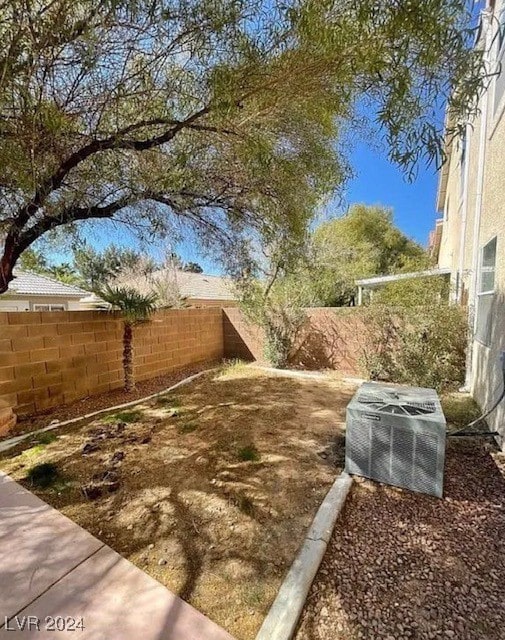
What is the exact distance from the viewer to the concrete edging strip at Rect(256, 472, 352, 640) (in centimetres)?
186

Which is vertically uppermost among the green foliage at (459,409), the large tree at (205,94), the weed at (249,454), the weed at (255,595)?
the large tree at (205,94)

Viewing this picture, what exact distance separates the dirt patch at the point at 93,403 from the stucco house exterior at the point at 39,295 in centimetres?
697

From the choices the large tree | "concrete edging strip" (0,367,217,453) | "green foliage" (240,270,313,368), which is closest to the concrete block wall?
"concrete edging strip" (0,367,217,453)

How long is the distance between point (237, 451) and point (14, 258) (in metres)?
3.97

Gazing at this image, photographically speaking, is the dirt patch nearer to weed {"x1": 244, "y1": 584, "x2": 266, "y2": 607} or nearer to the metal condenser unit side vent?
weed {"x1": 244, "y1": 584, "x2": 266, "y2": 607}

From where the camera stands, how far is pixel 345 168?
4.80m

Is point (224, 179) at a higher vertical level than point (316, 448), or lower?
higher

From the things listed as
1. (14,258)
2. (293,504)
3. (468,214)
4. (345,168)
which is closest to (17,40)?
(14,258)

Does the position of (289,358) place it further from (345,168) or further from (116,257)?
(345,168)

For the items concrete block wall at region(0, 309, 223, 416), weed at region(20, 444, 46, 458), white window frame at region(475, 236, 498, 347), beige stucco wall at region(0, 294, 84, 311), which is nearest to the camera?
weed at region(20, 444, 46, 458)

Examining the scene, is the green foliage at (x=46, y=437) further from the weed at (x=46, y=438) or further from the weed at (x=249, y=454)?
the weed at (x=249, y=454)

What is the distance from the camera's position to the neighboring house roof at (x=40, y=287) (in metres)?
13.1

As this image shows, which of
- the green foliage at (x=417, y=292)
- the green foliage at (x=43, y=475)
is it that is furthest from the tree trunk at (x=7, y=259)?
the green foliage at (x=417, y=292)

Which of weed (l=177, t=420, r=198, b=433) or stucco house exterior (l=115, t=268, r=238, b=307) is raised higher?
stucco house exterior (l=115, t=268, r=238, b=307)
